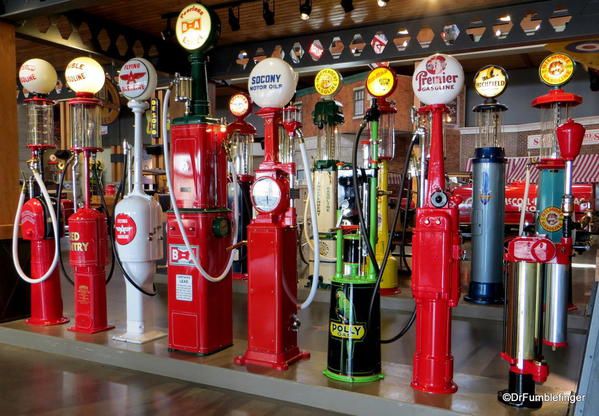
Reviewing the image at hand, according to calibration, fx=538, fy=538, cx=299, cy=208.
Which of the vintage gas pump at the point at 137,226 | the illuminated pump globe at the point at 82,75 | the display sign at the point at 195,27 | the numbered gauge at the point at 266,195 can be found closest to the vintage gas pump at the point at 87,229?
the illuminated pump globe at the point at 82,75

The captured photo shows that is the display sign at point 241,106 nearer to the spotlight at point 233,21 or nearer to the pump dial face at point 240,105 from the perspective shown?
the pump dial face at point 240,105

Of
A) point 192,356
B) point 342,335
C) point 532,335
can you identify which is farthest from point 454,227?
point 192,356

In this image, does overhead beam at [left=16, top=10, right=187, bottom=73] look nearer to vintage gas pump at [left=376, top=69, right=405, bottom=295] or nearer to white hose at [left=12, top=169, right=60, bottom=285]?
white hose at [left=12, top=169, right=60, bottom=285]

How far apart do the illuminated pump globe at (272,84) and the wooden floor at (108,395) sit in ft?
6.02

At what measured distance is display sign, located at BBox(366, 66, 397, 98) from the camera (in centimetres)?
561

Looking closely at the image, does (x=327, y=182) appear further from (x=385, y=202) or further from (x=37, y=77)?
(x=37, y=77)

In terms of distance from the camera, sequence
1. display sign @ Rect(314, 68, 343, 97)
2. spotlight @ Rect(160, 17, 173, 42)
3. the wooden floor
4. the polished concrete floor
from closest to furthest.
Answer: the polished concrete floor < the wooden floor < display sign @ Rect(314, 68, 343, 97) < spotlight @ Rect(160, 17, 173, 42)

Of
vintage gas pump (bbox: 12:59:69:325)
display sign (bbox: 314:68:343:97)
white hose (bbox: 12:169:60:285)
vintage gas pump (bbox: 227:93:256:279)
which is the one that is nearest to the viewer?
white hose (bbox: 12:169:60:285)

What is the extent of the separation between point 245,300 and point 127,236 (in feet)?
7.68

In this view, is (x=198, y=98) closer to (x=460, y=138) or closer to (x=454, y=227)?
(x=454, y=227)

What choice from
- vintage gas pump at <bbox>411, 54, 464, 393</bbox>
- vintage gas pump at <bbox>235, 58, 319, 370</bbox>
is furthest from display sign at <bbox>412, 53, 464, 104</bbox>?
vintage gas pump at <bbox>235, 58, 319, 370</bbox>

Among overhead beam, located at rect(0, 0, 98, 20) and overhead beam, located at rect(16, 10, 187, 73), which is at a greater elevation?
overhead beam, located at rect(16, 10, 187, 73)

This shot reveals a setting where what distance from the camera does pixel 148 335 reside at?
13.4 ft

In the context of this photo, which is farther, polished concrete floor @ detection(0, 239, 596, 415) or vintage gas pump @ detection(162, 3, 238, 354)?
vintage gas pump @ detection(162, 3, 238, 354)
